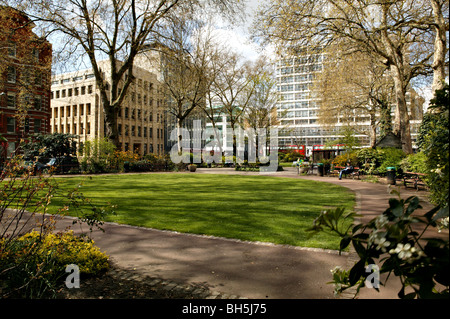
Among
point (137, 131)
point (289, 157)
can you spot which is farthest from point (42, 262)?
point (137, 131)

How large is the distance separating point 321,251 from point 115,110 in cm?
2220

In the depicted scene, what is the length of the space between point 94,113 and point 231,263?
61507mm

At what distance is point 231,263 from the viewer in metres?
4.70

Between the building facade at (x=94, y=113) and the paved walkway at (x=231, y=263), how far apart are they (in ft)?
172

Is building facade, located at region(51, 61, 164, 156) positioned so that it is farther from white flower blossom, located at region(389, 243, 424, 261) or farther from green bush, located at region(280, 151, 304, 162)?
white flower blossom, located at region(389, 243, 424, 261)

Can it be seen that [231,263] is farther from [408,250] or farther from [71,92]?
[71,92]

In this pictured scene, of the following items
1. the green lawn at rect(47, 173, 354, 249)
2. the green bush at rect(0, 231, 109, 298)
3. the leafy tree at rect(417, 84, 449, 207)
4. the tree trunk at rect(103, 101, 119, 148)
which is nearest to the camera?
the leafy tree at rect(417, 84, 449, 207)

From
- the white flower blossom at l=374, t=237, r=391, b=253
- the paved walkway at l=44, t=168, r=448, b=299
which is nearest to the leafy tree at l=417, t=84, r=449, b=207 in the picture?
the white flower blossom at l=374, t=237, r=391, b=253

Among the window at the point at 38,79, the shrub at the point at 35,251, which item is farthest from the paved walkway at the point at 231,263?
the window at the point at 38,79

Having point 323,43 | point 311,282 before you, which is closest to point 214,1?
point 323,43

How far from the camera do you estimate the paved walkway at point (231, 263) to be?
3729mm

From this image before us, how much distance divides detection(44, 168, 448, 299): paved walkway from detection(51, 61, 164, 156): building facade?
52.5 m

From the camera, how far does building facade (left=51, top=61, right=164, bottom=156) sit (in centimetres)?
5928
